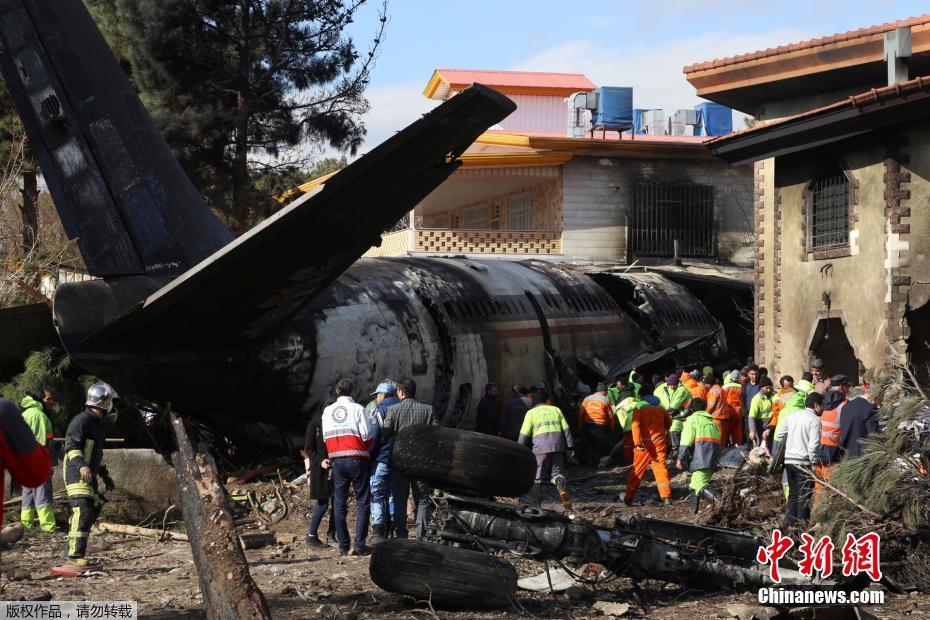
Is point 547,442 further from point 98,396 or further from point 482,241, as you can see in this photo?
point 482,241

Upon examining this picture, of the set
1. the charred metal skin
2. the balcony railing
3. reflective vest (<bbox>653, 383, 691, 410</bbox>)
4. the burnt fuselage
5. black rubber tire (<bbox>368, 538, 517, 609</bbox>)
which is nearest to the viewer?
black rubber tire (<bbox>368, 538, 517, 609</bbox>)

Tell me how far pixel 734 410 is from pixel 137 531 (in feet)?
35.8

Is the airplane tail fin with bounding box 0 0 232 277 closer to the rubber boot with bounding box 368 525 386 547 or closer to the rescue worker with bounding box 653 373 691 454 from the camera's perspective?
the rubber boot with bounding box 368 525 386 547

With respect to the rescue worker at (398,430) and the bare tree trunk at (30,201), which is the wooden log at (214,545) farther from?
the bare tree trunk at (30,201)

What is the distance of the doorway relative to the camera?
23.5 metres

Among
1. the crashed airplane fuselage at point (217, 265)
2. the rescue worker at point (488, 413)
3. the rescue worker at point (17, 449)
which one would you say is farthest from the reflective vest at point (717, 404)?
the rescue worker at point (17, 449)

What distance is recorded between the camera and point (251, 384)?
14.3 m

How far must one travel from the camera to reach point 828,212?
22.9 metres

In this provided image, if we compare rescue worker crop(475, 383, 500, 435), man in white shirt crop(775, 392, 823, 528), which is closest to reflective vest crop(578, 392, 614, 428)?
rescue worker crop(475, 383, 500, 435)

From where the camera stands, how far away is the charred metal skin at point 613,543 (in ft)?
31.2

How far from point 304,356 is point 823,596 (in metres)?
8.24

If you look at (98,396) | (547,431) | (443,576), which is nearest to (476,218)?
(547,431)

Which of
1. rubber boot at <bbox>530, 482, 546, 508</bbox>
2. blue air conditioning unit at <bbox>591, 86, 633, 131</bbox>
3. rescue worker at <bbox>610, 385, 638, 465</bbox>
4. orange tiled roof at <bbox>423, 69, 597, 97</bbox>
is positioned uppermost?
orange tiled roof at <bbox>423, 69, 597, 97</bbox>

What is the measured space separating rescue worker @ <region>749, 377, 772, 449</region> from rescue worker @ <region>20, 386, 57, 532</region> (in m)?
11.4
